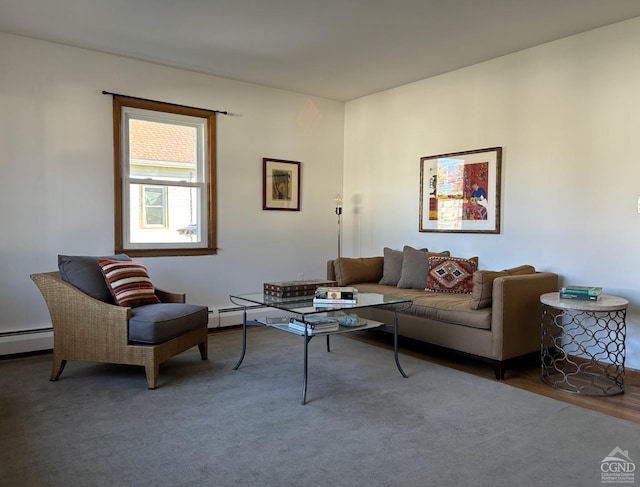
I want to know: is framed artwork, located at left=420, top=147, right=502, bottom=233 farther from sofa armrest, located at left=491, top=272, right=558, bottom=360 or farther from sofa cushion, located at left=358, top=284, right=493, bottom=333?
sofa armrest, located at left=491, top=272, right=558, bottom=360

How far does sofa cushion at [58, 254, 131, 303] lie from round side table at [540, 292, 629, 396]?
3.14 meters

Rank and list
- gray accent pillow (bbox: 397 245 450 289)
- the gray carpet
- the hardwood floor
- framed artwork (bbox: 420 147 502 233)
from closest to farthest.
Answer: the gray carpet → the hardwood floor → framed artwork (bbox: 420 147 502 233) → gray accent pillow (bbox: 397 245 450 289)

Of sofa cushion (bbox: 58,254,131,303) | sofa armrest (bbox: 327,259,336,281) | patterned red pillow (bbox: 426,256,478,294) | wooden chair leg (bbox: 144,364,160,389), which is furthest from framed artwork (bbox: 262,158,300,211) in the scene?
wooden chair leg (bbox: 144,364,160,389)

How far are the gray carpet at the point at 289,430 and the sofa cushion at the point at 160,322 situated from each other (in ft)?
1.10

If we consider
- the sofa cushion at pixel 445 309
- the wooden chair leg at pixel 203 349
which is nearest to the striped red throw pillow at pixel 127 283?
the wooden chair leg at pixel 203 349

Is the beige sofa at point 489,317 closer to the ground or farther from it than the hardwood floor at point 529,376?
farther from it

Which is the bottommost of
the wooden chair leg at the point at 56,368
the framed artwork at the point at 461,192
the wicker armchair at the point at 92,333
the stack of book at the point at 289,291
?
the wooden chair leg at the point at 56,368

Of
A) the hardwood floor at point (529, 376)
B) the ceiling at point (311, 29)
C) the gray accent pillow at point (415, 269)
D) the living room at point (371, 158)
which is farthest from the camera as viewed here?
the gray accent pillow at point (415, 269)

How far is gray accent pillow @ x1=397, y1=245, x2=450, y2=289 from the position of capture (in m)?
4.53

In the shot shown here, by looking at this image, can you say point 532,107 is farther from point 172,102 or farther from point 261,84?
point 172,102

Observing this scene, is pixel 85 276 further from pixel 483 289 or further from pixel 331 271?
pixel 483 289

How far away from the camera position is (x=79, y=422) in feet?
8.45

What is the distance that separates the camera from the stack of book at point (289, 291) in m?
3.46

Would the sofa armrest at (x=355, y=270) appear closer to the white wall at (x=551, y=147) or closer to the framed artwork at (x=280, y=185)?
the white wall at (x=551, y=147)
